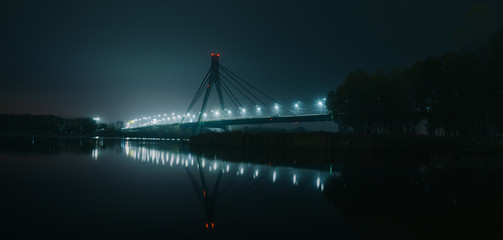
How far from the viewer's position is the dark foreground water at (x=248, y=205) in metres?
5.95

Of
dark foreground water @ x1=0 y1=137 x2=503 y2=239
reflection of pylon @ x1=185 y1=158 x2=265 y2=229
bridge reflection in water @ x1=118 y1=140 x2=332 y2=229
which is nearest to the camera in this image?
dark foreground water @ x1=0 y1=137 x2=503 y2=239

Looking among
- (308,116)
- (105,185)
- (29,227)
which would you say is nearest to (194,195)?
(105,185)

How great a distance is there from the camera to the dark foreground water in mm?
5949

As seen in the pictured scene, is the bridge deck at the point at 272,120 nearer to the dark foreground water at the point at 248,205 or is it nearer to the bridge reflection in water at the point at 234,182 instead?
the bridge reflection in water at the point at 234,182

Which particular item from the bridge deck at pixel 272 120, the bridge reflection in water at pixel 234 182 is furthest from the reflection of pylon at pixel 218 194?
the bridge deck at pixel 272 120

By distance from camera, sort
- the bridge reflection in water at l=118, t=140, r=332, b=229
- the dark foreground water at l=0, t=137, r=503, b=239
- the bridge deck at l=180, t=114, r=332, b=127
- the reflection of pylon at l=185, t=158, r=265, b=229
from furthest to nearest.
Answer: the bridge deck at l=180, t=114, r=332, b=127
the bridge reflection in water at l=118, t=140, r=332, b=229
the reflection of pylon at l=185, t=158, r=265, b=229
the dark foreground water at l=0, t=137, r=503, b=239

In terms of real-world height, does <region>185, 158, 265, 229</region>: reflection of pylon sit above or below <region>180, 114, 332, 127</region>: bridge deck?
below

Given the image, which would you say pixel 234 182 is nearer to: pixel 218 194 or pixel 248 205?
pixel 218 194

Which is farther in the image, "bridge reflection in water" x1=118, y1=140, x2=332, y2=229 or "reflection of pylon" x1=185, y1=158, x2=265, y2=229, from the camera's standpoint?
"bridge reflection in water" x1=118, y1=140, x2=332, y2=229

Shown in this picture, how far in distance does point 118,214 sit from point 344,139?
2203 cm

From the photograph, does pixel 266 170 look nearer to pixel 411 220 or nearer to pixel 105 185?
pixel 105 185

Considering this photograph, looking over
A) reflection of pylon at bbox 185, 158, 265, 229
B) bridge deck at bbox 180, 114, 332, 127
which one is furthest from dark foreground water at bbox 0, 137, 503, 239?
bridge deck at bbox 180, 114, 332, 127

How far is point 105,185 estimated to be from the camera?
10.4m

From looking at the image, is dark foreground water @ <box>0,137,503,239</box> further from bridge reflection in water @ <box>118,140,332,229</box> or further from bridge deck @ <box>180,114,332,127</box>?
bridge deck @ <box>180,114,332,127</box>
